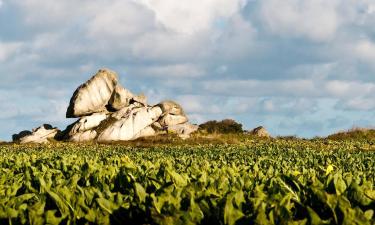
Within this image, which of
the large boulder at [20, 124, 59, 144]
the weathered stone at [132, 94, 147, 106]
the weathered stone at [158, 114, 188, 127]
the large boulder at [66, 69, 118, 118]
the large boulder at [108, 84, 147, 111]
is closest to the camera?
the large boulder at [20, 124, 59, 144]

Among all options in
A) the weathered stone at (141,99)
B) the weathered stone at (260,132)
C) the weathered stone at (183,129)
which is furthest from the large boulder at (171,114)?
the weathered stone at (260,132)

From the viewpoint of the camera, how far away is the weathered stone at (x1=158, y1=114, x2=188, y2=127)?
6662cm

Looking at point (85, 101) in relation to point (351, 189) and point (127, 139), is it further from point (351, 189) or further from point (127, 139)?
point (351, 189)

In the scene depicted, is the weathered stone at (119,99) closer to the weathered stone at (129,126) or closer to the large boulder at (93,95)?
the large boulder at (93,95)

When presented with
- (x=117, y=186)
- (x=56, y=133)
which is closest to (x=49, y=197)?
(x=117, y=186)

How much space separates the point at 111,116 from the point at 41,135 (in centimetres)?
803

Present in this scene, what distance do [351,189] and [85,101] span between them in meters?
62.8

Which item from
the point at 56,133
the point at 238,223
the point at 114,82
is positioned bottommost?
the point at 238,223

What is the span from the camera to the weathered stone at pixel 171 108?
227ft

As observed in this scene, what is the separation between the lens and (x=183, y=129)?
65250 millimetres

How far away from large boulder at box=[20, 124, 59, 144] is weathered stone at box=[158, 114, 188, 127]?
12.2 metres

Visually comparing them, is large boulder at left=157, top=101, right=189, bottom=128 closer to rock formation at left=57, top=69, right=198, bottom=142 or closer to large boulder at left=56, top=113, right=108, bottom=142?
rock formation at left=57, top=69, right=198, bottom=142

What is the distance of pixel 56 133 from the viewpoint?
66.0 metres

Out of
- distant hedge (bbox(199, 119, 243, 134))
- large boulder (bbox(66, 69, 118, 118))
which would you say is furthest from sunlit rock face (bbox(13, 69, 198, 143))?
distant hedge (bbox(199, 119, 243, 134))
